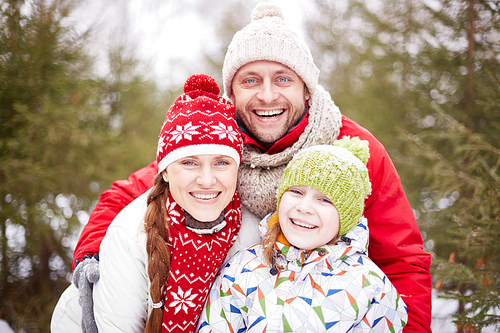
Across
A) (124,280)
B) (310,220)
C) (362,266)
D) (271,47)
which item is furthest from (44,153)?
(362,266)

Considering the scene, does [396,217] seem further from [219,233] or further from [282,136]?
[219,233]

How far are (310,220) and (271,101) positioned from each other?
0.90 m

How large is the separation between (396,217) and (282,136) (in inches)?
36.3

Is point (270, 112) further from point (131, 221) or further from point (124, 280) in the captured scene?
point (124, 280)

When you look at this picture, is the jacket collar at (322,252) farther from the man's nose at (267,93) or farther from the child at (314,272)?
the man's nose at (267,93)

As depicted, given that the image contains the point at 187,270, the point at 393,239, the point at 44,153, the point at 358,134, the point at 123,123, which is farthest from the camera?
the point at 123,123

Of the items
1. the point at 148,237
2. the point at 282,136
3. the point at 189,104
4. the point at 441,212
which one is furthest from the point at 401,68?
the point at 148,237

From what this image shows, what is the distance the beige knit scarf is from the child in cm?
34

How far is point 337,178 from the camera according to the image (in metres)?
1.90

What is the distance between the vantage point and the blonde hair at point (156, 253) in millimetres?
1923

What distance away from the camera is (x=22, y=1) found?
3.94 meters

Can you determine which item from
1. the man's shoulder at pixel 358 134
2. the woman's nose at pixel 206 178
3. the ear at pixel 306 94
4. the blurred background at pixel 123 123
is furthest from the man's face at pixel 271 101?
the blurred background at pixel 123 123

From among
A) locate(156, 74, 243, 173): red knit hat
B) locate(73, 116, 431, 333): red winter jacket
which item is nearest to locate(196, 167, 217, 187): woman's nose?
locate(156, 74, 243, 173): red knit hat

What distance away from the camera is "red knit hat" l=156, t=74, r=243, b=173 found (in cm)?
193
